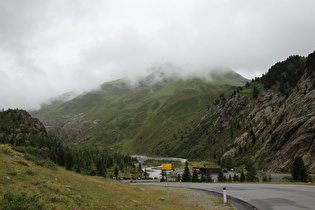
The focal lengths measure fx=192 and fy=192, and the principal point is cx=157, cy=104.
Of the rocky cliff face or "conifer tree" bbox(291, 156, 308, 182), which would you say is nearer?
"conifer tree" bbox(291, 156, 308, 182)

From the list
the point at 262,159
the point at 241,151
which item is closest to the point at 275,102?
the point at 241,151

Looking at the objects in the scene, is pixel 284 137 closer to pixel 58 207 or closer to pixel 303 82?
pixel 303 82

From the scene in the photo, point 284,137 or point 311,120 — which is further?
point 284,137

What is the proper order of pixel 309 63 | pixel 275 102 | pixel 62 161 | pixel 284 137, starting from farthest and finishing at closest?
pixel 275 102
pixel 309 63
pixel 62 161
pixel 284 137

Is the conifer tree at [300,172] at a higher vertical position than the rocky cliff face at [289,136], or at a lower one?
lower

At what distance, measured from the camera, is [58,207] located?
34.1 ft

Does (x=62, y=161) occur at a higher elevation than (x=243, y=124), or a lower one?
lower

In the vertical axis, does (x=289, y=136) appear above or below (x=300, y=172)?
above

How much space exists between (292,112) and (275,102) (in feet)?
207

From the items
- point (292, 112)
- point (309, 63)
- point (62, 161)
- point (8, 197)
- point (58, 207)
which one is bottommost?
point (62, 161)

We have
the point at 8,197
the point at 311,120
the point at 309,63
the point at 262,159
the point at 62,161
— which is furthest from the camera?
the point at 309,63

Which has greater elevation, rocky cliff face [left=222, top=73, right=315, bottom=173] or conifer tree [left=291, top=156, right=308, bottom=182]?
rocky cliff face [left=222, top=73, right=315, bottom=173]

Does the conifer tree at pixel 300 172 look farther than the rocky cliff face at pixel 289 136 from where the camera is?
No

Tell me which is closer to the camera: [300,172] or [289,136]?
[300,172]
